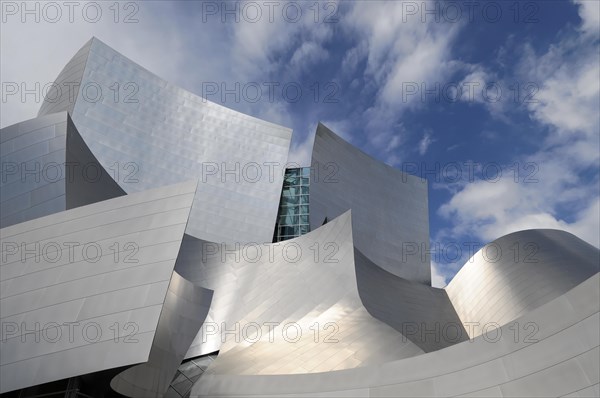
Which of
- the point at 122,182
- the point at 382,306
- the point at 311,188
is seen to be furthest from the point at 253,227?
the point at 382,306

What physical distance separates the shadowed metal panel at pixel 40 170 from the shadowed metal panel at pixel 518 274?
13.7m

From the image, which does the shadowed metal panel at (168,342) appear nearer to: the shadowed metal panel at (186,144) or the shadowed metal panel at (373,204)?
the shadowed metal panel at (186,144)

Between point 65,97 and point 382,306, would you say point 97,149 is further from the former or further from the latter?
point 382,306

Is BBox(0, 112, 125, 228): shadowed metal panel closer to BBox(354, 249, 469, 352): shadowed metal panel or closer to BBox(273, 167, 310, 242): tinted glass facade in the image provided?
BBox(354, 249, 469, 352): shadowed metal panel

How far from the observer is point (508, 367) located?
5562mm

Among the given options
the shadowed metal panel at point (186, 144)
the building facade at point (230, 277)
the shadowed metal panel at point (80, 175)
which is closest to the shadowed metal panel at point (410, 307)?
the building facade at point (230, 277)

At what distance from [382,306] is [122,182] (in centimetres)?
1370

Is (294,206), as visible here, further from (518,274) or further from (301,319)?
(301,319)

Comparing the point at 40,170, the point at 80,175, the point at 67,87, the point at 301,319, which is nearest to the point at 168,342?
the point at 301,319

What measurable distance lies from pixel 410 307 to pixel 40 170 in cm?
1207

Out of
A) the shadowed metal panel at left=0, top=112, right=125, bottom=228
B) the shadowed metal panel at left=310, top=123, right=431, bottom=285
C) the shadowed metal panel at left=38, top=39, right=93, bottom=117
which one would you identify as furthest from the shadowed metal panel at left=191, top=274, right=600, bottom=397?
the shadowed metal panel at left=38, top=39, right=93, bottom=117

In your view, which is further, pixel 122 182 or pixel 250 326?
pixel 122 182

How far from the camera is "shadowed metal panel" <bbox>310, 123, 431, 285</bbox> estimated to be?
83.5 ft

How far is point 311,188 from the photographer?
2467 centimetres
